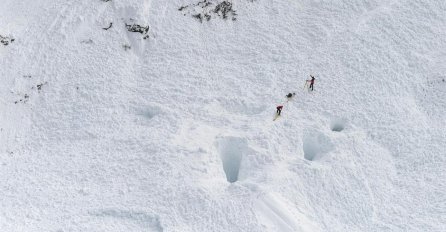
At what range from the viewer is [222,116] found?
80.3 ft

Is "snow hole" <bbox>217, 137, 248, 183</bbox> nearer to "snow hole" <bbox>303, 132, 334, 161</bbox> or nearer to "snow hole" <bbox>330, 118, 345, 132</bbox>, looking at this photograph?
"snow hole" <bbox>303, 132, 334, 161</bbox>

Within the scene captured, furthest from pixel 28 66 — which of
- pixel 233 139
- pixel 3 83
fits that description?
pixel 233 139

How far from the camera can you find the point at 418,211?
22078 mm

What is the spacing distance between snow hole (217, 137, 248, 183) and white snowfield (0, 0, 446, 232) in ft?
0.21

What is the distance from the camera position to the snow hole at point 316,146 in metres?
23.6

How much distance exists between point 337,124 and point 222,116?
5.97m

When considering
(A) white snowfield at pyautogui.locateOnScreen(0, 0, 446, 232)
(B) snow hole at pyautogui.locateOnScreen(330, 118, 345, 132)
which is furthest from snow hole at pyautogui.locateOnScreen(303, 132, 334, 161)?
A: (B) snow hole at pyautogui.locateOnScreen(330, 118, 345, 132)

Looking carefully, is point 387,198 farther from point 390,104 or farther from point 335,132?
point 390,104

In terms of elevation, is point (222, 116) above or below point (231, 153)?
above

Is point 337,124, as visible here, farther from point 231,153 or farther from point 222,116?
point 222,116

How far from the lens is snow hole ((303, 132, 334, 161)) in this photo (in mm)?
23594

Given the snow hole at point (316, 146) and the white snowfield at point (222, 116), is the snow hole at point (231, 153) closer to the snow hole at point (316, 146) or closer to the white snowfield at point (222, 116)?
the white snowfield at point (222, 116)

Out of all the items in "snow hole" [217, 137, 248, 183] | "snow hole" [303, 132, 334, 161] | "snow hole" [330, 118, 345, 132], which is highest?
"snow hole" [330, 118, 345, 132]

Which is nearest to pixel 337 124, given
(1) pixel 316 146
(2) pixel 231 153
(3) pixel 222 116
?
(1) pixel 316 146
